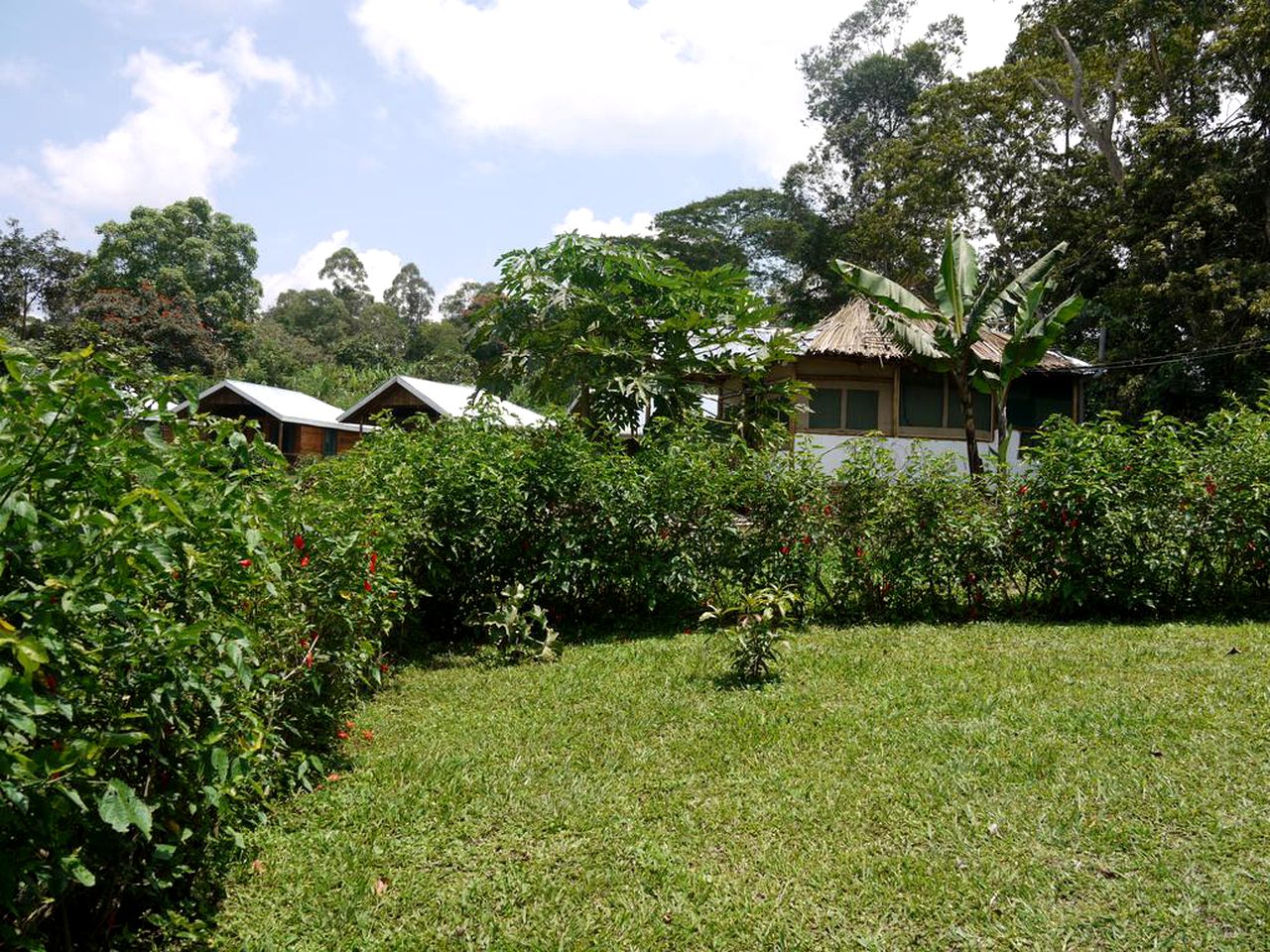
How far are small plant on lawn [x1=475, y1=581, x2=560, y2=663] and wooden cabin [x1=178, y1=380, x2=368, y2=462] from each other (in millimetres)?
18922

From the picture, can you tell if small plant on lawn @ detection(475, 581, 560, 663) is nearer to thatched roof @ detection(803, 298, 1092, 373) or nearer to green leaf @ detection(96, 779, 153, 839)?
green leaf @ detection(96, 779, 153, 839)

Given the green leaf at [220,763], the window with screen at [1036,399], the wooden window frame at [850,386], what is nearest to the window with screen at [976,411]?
the window with screen at [1036,399]

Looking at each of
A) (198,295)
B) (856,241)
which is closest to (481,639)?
(856,241)

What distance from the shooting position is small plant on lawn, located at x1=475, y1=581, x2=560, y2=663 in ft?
21.0

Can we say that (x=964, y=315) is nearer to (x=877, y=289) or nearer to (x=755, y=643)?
(x=877, y=289)

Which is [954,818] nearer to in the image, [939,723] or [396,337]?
[939,723]

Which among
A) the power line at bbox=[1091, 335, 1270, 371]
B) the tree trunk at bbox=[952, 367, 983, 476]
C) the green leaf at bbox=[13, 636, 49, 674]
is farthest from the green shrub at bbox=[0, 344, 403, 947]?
the power line at bbox=[1091, 335, 1270, 371]

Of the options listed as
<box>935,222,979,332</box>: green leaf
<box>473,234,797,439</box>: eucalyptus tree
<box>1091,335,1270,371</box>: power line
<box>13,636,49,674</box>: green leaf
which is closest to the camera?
<box>13,636,49,674</box>: green leaf

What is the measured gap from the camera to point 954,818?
3.49 meters

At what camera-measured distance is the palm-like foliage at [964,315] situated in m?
14.1

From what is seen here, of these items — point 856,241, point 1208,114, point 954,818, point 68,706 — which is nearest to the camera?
point 68,706

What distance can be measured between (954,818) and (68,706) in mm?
3220

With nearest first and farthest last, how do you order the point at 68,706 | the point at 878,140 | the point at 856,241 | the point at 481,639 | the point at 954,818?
the point at 68,706 < the point at 954,818 < the point at 481,639 < the point at 856,241 < the point at 878,140

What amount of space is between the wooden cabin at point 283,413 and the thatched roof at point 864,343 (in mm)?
13558
